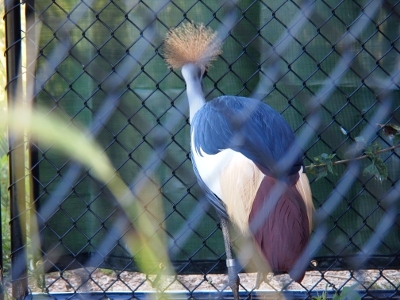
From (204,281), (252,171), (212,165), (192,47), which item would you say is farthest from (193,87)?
(204,281)

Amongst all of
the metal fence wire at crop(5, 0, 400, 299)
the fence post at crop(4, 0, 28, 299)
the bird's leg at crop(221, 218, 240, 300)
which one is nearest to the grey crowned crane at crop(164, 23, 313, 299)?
the bird's leg at crop(221, 218, 240, 300)

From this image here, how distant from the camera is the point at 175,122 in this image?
7.84 feet

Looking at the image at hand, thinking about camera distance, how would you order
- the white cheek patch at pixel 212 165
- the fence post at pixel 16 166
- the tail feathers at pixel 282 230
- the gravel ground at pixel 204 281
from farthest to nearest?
the gravel ground at pixel 204 281, the fence post at pixel 16 166, the white cheek patch at pixel 212 165, the tail feathers at pixel 282 230

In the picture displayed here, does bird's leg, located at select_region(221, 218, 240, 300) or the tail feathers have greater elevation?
the tail feathers

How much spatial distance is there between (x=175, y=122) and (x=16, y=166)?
0.69 meters

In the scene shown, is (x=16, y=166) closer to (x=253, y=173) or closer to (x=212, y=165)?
(x=212, y=165)

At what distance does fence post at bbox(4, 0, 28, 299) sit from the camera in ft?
6.91

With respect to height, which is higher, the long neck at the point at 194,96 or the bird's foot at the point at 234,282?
the long neck at the point at 194,96

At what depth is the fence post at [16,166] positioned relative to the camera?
2.11 m

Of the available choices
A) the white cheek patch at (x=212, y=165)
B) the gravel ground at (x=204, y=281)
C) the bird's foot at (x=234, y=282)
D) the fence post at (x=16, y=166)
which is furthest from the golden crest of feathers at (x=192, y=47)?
the gravel ground at (x=204, y=281)

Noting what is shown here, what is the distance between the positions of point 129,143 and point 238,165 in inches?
24.9

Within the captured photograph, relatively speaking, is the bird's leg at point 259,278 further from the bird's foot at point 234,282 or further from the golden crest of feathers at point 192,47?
the golden crest of feathers at point 192,47

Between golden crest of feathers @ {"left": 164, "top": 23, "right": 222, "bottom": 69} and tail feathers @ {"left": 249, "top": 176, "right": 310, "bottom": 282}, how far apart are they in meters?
0.69

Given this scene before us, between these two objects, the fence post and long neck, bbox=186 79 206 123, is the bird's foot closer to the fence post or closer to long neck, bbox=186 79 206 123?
long neck, bbox=186 79 206 123
